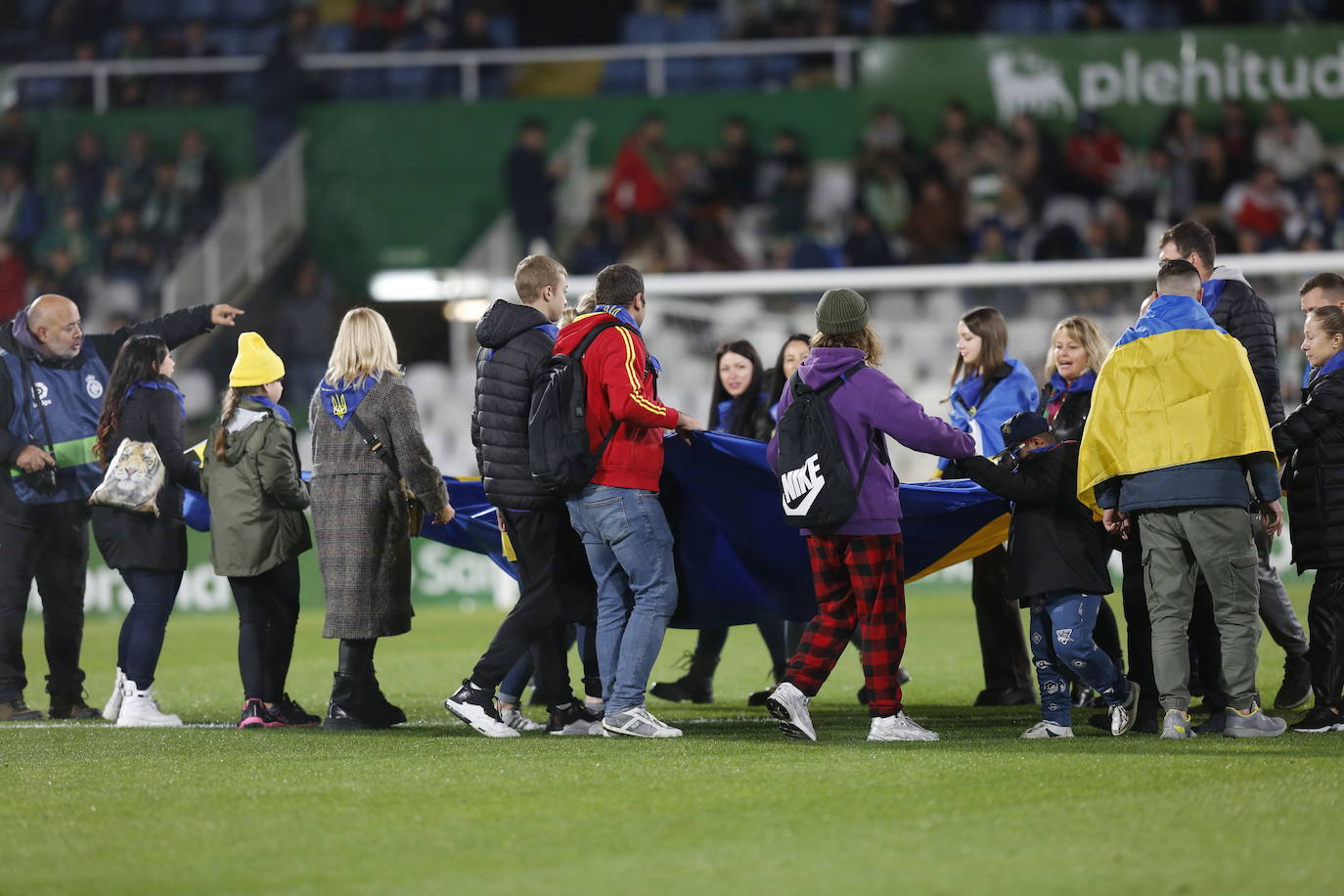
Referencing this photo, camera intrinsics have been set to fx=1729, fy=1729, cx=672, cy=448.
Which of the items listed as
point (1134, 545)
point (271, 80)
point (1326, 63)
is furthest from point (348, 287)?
point (1134, 545)

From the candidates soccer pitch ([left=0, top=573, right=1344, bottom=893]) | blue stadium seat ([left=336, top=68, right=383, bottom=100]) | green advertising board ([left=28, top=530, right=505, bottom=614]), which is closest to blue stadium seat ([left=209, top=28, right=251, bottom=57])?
blue stadium seat ([left=336, top=68, right=383, bottom=100])

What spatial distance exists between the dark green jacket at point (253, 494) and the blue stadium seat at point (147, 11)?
15.9m

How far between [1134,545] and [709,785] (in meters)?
2.30

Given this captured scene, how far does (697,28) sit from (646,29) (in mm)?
679

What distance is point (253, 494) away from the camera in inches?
303

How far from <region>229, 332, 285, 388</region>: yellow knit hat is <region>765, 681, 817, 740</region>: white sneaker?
2.71 m

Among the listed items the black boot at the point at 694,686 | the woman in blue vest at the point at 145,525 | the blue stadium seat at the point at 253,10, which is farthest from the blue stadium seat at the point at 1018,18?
the woman in blue vest at the point at 145,525

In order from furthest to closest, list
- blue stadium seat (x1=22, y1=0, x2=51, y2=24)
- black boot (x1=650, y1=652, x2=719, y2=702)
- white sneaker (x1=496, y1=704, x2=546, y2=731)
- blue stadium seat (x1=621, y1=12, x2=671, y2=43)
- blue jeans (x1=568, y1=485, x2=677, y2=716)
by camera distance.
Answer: blue stadium seat (x1=22, y1=0, x2=51, y2=24)
blue stadium seat (x1=621, y1=12, x2=671, y2=43)
black boot (x1=650, y1=652, x2=719, y2=702)
white sneaker (x1=496, y1=704, x2=546, y2=731)
blue jeans (x1=568, y1=485, x2=677, y2=716)

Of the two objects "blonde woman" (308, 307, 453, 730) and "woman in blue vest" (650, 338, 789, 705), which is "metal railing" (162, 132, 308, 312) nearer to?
"woman in blue vest" (650, 338, 789, 705)

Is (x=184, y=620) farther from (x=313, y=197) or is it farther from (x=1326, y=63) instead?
(x=1326, y=63)

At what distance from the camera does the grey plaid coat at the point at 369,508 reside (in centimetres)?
735

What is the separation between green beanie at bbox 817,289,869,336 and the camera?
6.73 m

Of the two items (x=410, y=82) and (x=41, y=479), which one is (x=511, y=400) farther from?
(x=410, y=82)

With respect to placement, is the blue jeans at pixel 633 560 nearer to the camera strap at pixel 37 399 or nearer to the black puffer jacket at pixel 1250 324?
the black puffer jacket at pixel 1250 324
